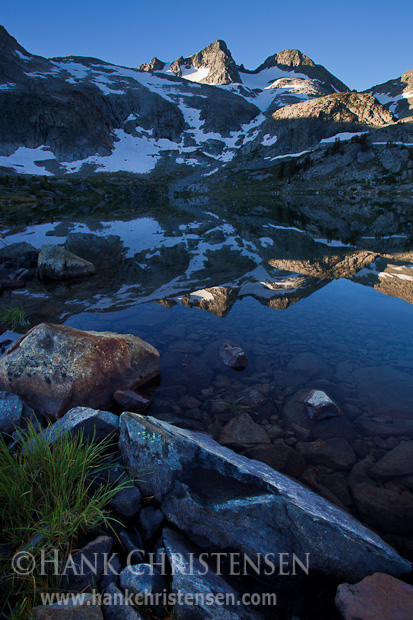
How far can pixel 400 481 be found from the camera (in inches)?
196

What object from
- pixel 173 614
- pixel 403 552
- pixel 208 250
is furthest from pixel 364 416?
pixel 208 250

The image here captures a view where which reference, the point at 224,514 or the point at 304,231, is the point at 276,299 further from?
the point at 304,231

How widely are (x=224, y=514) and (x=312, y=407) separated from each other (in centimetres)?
381

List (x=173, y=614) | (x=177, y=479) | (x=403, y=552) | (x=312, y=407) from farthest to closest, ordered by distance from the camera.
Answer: (x=312, y=407) → (x=403, y=552) → (x=177, y=479) → (x=173, y=614)

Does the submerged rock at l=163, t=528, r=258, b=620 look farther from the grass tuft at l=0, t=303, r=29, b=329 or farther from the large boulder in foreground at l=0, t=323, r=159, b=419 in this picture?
the grass tuft at l=0, t=303, r=29, b=329

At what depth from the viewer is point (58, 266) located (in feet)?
50.4

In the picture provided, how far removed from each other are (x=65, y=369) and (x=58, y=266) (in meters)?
11.1

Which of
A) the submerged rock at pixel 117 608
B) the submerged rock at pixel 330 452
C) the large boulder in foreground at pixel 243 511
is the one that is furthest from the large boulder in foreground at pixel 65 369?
the submerged rock at pixel 330 452

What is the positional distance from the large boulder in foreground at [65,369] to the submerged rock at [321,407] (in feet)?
13.3

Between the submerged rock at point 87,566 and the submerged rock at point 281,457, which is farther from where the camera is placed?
the submerged rock at point 281,457

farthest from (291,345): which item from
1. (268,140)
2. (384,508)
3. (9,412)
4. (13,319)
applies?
(268,140)

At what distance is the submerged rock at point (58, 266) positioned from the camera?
15422 millimetres
